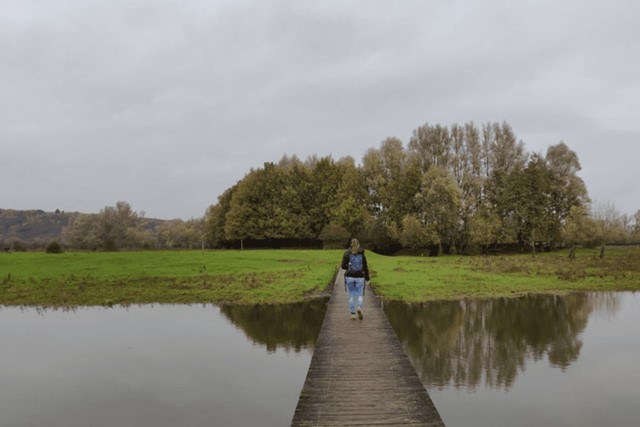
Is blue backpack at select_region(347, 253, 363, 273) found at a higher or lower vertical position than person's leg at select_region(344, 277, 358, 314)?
higher

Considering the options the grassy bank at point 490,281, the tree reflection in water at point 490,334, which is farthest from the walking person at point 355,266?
the grassy bank at point 490,281

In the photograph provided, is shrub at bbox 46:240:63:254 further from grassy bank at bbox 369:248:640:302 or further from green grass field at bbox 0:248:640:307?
grassy bank at bbox 369:248:640:302

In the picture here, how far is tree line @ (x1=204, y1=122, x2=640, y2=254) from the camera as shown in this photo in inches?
2628

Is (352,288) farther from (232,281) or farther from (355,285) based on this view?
(232,281)

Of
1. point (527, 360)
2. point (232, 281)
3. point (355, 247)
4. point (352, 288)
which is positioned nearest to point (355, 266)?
point (355, 247)

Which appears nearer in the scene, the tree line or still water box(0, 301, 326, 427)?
still water box(0, 301, 326, 427)

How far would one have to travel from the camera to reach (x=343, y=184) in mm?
78688

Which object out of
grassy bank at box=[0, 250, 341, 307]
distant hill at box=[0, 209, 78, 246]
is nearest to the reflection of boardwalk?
grassy bank at box=[0, 250, 341, 307]

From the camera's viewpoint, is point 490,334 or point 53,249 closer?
point 490,334

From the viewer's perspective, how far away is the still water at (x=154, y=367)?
10.9 metres

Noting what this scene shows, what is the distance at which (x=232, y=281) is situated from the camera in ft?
107

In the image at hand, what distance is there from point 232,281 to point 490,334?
1975 cm

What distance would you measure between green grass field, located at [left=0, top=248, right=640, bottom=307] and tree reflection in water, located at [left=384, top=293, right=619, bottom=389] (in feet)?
10.0

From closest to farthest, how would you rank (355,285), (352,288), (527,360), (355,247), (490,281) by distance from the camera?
1. (355,247)
2. (527,360)
3. (355,285)
4. (352,288)
5. (490,281)
